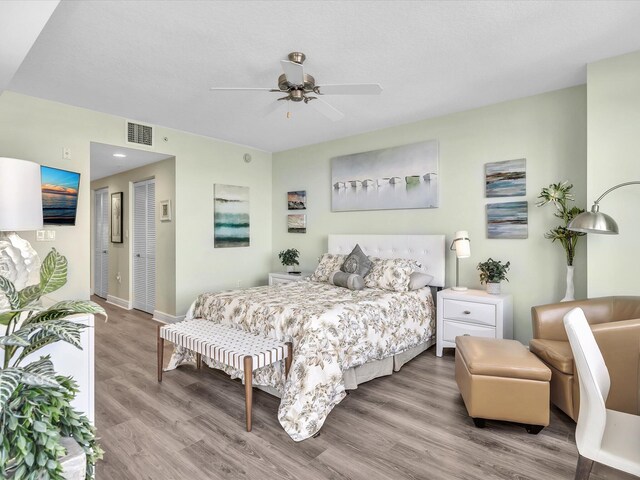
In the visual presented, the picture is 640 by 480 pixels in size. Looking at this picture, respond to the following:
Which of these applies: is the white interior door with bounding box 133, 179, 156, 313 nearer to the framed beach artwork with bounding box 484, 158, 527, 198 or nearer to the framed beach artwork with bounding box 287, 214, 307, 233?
the framed beach artwork with bounding box 287, 214, 307, 233

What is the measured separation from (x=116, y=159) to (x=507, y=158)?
5.11 m

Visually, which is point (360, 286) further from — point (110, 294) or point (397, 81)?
point (110, 294)

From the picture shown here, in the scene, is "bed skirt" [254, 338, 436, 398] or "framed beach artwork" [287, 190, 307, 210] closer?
"bed skirt" [254, 338, 436, 398]

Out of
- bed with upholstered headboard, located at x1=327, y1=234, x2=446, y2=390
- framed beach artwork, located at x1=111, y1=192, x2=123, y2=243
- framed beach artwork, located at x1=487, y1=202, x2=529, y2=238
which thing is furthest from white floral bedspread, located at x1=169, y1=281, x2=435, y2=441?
framed beach artwork, located at x1=111, y1=192, x2=123, y2=243

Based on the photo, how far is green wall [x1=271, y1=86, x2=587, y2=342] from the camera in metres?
3.40

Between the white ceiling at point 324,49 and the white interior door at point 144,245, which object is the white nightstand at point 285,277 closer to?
the white interior door at point 144,245

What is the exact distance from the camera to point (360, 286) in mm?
3762

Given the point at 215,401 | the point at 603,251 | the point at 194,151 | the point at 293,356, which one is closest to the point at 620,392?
the point at 603,251

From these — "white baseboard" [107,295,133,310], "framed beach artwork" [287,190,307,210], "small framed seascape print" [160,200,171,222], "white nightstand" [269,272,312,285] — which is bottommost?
"white baseboard" [107,295,133,310]

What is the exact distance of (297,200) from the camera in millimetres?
5688

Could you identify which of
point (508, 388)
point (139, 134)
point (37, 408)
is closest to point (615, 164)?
point (508, 388)

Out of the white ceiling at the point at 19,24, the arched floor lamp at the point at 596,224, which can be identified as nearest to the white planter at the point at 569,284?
the arched floor lamp at the point at 596,224

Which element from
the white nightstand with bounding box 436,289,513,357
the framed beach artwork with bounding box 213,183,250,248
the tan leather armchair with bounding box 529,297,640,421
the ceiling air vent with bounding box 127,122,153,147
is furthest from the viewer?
the framed beach artwork with bounding box 213,183,250,248

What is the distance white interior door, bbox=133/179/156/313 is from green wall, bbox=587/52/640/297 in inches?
212
